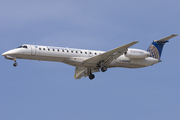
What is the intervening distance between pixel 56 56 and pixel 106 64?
533 centimetres

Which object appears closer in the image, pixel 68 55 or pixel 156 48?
pixel 68 55

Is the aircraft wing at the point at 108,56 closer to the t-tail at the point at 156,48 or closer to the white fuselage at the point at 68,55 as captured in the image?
the white fuselage at the point at 68,55

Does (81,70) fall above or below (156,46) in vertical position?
below

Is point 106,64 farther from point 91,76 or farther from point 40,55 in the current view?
point 40,55

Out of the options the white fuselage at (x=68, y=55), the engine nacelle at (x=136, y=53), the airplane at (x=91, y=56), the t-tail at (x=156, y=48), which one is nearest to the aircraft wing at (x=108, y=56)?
the airplane at (x=91, y=56)

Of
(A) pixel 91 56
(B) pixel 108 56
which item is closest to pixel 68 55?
(A) pixel 91 56

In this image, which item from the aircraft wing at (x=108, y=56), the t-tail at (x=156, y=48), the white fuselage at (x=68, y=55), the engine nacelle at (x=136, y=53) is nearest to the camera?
the white fuselage at (x=68, y=55)

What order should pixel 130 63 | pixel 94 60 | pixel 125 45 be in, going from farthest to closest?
pixel 130 63 → pixel 94 60 → pixel 125 45

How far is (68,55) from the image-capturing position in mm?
31484

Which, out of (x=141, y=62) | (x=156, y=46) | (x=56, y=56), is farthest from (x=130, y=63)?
(x=56, y=56)

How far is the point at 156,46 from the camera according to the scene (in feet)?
119

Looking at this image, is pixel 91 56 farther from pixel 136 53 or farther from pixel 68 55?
pixel 136 53

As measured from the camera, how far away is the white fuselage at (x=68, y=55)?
30.5m

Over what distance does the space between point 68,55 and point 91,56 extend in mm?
2592
